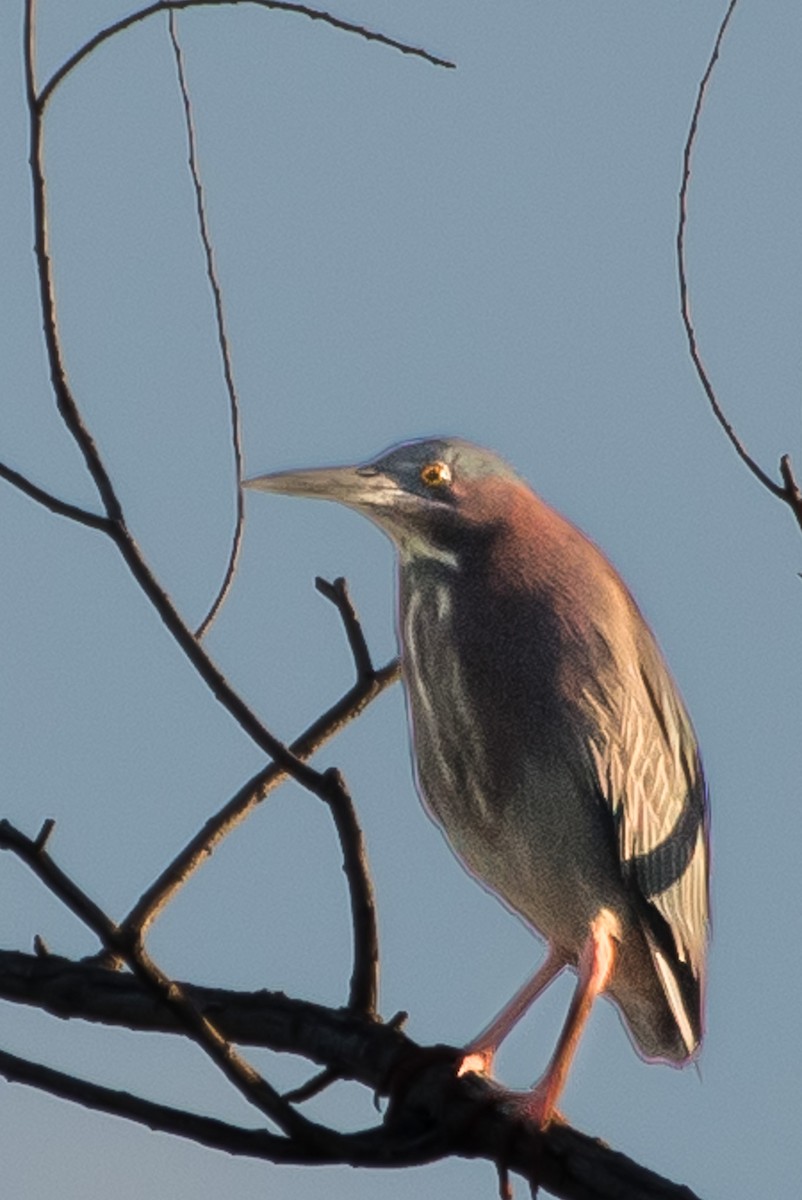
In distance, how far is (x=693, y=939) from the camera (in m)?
4.22

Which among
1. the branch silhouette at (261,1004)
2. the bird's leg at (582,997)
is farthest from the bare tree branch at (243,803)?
the bird's leg at (582,997)

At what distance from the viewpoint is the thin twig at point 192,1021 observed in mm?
2588

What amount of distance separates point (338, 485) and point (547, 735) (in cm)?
70

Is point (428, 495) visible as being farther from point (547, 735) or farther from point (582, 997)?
point (582, 997)

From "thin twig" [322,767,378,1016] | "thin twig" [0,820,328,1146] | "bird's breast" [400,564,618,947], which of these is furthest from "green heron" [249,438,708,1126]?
"thin twig" [0,820,328,1146]

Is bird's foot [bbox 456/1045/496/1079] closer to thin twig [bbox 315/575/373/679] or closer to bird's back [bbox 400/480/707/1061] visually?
bird's back [bbox 400/480/707/1061]

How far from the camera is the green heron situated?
13.2 ft

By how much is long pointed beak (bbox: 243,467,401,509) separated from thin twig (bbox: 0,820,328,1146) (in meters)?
1.60

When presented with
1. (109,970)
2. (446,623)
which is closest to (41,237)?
(109,970)

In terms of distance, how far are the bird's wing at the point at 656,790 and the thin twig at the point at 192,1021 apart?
1488 millimetres

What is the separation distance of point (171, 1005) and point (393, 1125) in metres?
0.66

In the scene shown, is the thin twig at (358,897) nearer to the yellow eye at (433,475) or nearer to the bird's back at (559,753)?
the bird's back at (559,753)

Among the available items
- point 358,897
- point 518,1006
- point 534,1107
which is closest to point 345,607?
point 358,897

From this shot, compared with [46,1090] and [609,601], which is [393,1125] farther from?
[609,601]
